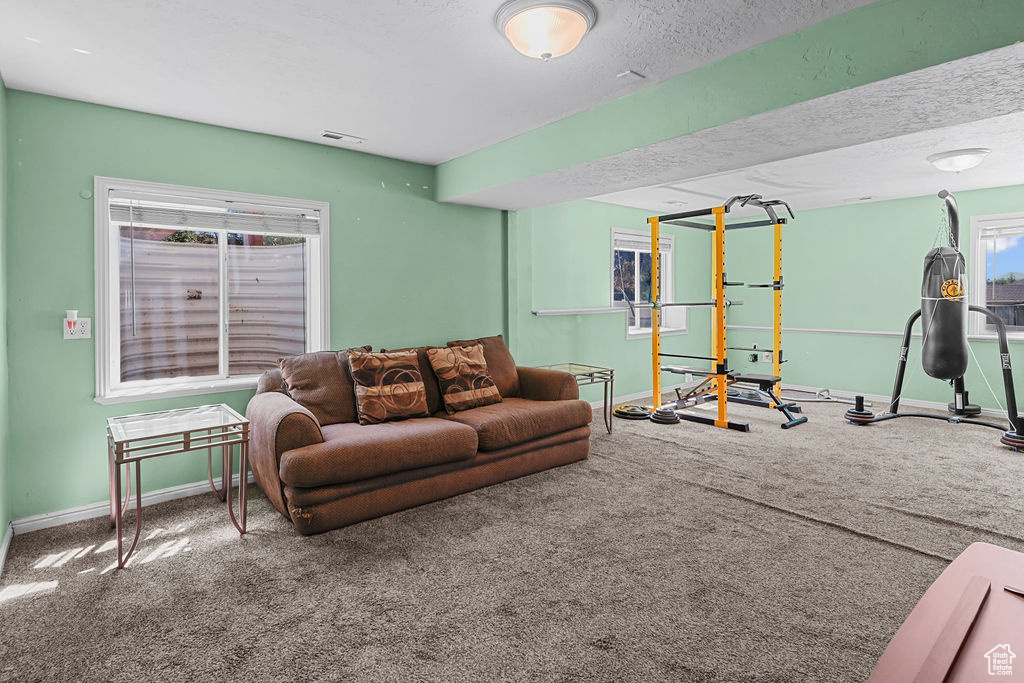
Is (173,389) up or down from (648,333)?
down

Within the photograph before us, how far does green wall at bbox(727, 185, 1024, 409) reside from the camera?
561cm

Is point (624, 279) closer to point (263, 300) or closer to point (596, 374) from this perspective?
point (596, 374)

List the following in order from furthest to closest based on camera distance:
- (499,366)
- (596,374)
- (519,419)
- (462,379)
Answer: (596,374)
(499,366)
(462,379)
(519,419)

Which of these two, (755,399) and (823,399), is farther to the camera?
(823,399)

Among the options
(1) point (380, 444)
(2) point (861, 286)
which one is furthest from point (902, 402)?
(1) point (380, 444)

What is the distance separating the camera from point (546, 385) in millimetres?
4234

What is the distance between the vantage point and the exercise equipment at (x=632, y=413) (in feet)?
17.9

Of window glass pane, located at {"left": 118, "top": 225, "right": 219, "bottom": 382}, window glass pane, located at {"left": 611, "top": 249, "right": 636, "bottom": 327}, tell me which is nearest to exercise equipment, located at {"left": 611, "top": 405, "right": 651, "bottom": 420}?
window glass pane, located at {"left": 611, "top": 249, "right": 636, "bottom": 327}

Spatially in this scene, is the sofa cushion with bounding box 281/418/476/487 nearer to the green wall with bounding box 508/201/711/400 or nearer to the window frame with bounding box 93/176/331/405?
the window frame with bounding box 93/176/331/405

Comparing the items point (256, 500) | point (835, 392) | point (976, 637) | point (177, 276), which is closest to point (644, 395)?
point (835, 392)

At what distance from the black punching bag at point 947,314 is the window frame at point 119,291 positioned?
5327 millimetres

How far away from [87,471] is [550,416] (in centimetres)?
282

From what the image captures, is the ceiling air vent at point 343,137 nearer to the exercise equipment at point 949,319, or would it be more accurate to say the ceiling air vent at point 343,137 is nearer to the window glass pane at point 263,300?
the window glass pane at point 263,300

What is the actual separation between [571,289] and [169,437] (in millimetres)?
4050
